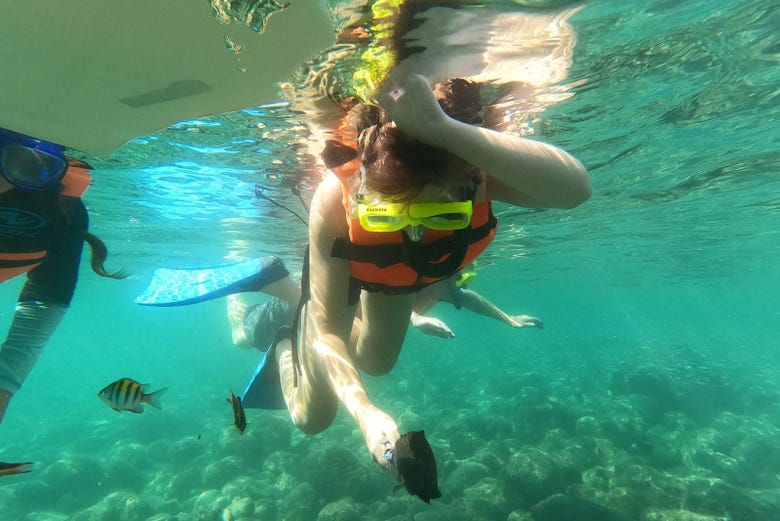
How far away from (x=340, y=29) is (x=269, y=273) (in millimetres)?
4575

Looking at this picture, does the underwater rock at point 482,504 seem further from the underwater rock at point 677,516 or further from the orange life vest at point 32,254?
the orange life vest at point 32,254

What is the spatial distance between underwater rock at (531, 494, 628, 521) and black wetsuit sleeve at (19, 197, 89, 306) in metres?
9.85

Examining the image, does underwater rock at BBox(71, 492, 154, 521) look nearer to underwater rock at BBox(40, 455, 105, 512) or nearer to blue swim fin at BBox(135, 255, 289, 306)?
underwater rock at BBox(40, 455, 105, 512)

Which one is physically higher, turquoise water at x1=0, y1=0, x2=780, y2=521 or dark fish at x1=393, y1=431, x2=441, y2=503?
dark fish at x1=393, y1=431, x2=441, y2=503

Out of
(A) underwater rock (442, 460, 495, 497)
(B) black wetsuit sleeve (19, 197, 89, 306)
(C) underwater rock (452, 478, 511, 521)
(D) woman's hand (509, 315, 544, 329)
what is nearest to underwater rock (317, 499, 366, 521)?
(C) underwater rock (452, 478, 511, 521)

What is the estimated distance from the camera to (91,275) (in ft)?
111

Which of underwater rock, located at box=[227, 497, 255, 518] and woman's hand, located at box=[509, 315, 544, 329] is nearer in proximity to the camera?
woman's hand, located at box=[509, 315, 544, 329]

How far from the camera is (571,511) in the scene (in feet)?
30.7

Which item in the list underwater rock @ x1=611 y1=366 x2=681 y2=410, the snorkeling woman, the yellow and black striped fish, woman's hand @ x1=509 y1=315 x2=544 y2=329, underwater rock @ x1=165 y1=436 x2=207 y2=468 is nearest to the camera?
the snorkeling woman

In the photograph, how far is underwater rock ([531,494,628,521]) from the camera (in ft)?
30.2

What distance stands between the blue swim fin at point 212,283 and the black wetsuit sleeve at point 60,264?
3043 mm

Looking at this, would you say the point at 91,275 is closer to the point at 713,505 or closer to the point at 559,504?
the point at 559,504

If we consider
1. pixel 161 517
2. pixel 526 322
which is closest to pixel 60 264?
pixel 526 322

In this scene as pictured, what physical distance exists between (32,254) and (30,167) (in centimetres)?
80
